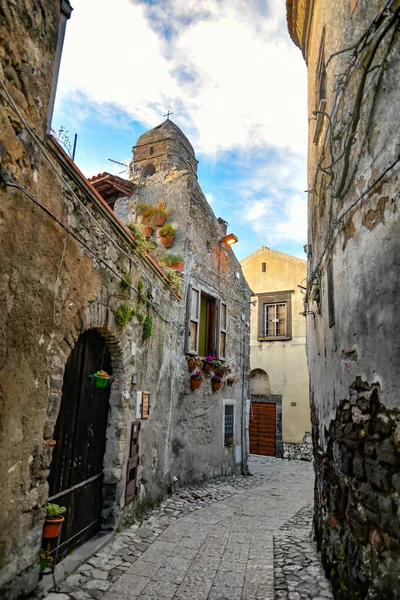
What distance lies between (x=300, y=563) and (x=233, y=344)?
21.4ft

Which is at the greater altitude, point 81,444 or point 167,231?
point 167,231

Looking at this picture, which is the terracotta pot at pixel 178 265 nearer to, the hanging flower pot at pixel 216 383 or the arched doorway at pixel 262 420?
the hanging flower pot at pixel 216 383

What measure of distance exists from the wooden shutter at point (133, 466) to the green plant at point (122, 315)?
58.3 inches

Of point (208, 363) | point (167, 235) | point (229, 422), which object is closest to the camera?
point (167, 235)

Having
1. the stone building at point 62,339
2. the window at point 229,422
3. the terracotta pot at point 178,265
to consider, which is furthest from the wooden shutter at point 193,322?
the window at point 229,422

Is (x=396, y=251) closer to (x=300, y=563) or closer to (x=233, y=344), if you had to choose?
(x=300, y=563)

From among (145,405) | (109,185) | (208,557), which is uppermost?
(109,185)

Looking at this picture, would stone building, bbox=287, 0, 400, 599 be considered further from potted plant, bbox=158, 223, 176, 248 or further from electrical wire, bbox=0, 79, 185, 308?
potted plant, bbox=158, 223, 176, 248

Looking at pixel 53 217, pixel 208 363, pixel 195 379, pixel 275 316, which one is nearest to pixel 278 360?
pixel 275 316

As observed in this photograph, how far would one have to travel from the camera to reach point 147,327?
5859 mm

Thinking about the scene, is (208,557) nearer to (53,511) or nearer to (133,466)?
(133,466)

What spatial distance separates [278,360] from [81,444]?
38.9 ft

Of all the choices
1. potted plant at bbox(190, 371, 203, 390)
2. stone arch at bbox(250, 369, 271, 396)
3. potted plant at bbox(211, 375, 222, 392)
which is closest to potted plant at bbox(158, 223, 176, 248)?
potted plant at bbox(190, 371, 203, 390)

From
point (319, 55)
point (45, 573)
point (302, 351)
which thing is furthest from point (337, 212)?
point (302, 351)
